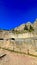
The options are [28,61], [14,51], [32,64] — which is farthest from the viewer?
[14,51]

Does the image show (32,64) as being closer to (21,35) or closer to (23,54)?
(23,54)

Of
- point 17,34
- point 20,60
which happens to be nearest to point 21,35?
point 17,34

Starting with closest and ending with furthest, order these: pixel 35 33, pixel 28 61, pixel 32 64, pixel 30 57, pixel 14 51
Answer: pixel 32 64 → pixel 28 61 → pixel 30 57 → pixel 14 51 → pixel 35 33

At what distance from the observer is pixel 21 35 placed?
41.4 feet

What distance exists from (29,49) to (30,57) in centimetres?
62

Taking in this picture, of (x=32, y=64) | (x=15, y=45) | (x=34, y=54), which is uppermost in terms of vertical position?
(x=15, y=45)

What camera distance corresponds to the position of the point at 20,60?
21.6 feet

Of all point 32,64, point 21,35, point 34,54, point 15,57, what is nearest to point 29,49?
point 34,54

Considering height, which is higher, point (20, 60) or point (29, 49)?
point (29, 49)

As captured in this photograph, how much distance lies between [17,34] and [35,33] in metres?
2.05

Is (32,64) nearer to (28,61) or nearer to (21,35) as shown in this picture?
(28,61)

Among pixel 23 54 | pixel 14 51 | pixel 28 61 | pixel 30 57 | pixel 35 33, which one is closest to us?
pixel 28 61

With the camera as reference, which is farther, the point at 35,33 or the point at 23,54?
the point at 35,33

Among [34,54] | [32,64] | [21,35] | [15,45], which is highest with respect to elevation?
[21,35]
